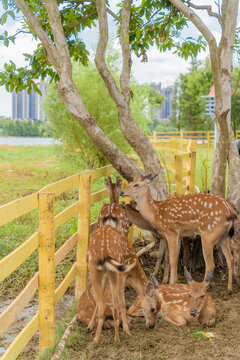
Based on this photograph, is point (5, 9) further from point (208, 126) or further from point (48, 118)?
point (208, 126)

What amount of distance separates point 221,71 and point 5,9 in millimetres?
2904

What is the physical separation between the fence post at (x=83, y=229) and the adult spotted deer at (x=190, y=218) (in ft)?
1.38

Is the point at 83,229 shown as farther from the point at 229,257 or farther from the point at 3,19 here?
the point at 3,19

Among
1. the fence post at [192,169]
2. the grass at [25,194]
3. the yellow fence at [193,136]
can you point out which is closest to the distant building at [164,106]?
the yellow fence at [193,136]

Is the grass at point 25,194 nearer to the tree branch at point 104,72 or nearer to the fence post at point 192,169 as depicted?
the fence post at point 192,169

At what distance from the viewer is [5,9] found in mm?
6043

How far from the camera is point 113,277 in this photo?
363 cm

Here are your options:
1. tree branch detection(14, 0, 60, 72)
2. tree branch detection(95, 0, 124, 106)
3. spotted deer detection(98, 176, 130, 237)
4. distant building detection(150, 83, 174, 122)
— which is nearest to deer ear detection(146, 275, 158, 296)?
spotted deer detection(98, 176, 130, 237)

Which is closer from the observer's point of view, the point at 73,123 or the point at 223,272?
the point at 223,272

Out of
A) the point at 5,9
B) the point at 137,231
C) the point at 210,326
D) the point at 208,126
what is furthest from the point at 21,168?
the point at 208,126

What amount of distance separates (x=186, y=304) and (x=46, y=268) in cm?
132

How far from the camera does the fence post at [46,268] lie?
11.6ft

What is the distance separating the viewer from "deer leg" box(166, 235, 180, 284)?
4848mm

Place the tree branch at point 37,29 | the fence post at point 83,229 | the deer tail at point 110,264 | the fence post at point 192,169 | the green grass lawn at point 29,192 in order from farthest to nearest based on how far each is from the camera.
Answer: the fence post at point 192,169 → the green grass lawn at point 29,192 → the tree branch at point 37,29 → the fence post at point 83,229 → the deer tail at point 110,264
